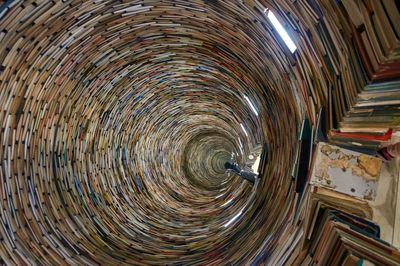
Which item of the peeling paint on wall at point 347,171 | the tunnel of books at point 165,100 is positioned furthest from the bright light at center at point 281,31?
the peeling paint on wall at point 347,171

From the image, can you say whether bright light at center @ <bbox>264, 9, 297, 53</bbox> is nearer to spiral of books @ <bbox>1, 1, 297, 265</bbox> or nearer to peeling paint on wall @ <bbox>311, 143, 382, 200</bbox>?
spiral of books @ <bbox>1, 1, 297, 265</bbox>

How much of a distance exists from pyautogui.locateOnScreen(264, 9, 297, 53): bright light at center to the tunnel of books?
0.02 meters

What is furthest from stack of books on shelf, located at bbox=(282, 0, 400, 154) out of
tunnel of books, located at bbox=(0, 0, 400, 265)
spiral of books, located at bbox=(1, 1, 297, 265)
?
spiral of books, located at bbox=(1, 1, 297, 265)

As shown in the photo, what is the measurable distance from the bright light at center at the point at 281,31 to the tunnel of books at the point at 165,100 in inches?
0.7

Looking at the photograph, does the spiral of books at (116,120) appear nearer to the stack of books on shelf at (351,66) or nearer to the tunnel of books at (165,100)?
the tunnel of books at (165,100)

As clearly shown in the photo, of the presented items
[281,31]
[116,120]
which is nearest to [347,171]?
[281,31]

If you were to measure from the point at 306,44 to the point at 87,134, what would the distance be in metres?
1.19

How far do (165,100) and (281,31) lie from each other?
1601mm

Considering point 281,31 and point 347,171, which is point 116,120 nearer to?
point 281,31

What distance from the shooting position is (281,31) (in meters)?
0.97

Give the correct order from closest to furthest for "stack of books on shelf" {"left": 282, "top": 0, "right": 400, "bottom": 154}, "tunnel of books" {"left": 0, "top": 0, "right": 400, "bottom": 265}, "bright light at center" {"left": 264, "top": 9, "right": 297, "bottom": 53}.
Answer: "stack of books on shelf" {"left": 282, "top": 0, "right": 400, "bottom": 154}, "tunnel of books" {"left": 0, "top": 0, "right": 400, "bottom": 265}, "bright light at center" {"left": 264, "top": 9, "right": 297, "bottom": 53}

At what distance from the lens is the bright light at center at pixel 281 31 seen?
939 mm

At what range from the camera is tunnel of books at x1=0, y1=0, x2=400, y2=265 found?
708mm

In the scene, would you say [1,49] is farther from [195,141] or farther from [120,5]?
[195,141]
